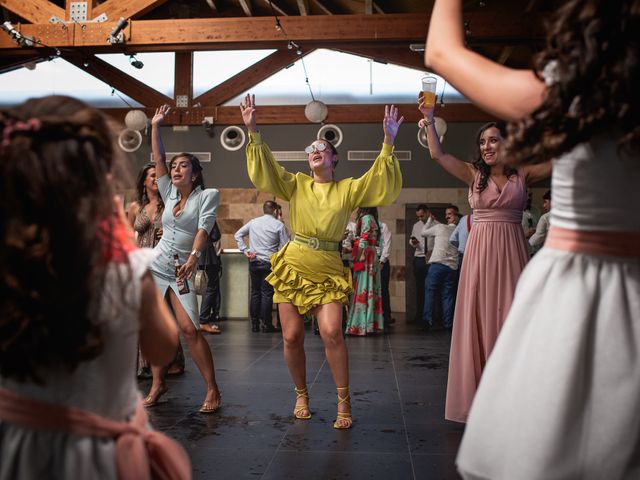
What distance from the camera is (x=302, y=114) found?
11.7 metres

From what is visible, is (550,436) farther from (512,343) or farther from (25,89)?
(25,89)

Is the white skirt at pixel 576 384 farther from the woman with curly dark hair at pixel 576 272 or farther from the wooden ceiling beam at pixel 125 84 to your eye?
the wooden ceiling beam at pixel 125 84

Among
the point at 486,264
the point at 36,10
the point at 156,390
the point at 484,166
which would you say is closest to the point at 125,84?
the point at 36,10

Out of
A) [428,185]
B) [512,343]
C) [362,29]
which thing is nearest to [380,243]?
[362,29]

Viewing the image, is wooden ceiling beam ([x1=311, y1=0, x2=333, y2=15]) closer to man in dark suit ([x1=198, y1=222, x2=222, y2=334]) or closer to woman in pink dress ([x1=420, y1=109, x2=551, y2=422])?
man in dark suit ([x1=198, y1=222, x2=222, y2=334])

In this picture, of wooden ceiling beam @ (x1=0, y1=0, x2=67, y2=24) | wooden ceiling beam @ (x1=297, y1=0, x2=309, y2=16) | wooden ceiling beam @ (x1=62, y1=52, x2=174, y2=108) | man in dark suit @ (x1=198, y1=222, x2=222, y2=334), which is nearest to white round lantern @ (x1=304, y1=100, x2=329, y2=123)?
wooden ceiling beam @ (x1=297, y1=0, x2=309, y2=16)

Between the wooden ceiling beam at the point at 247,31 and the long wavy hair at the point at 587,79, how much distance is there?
7765 mm

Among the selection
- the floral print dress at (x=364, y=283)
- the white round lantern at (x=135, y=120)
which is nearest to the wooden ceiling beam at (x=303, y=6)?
the white round lantern at (x=135, y=120)

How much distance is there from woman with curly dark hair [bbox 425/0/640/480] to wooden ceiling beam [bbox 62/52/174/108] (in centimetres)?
1149

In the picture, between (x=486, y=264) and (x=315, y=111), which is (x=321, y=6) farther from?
(x=486, y=264)

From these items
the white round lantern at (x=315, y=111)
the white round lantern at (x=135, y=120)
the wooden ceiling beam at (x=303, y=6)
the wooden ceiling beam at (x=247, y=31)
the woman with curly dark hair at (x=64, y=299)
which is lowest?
the woman with curly dark hair at (x=64, y=299)

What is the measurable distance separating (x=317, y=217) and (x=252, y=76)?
888 centimetres

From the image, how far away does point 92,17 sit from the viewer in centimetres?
873

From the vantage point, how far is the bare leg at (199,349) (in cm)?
358
